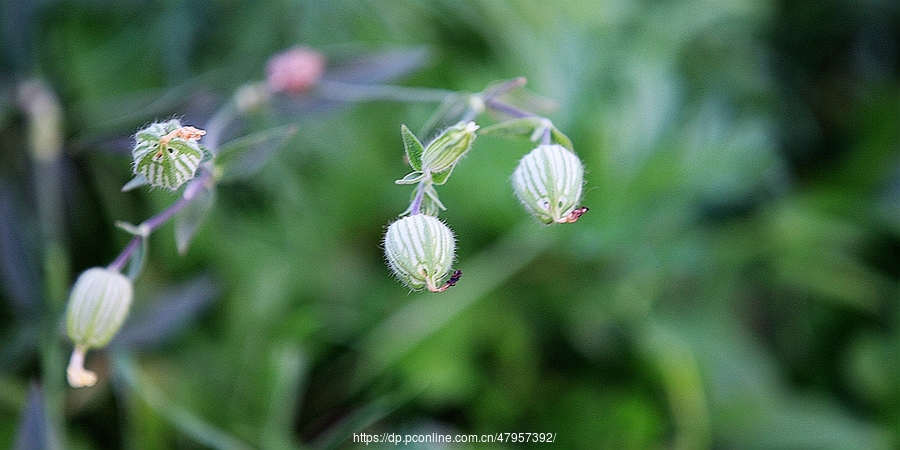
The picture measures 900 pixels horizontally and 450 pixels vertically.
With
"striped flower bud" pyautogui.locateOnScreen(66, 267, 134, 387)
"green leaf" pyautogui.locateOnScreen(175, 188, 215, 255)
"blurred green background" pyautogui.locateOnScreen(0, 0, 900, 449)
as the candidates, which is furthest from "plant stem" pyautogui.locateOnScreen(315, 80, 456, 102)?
"striped flower bud" pyautogui.locateOnScreen(66, 267, 134, 387)

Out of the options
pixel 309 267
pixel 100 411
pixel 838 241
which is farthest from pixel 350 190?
pixel 838 241

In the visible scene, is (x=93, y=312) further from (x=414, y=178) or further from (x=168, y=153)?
(x=414, y=178)

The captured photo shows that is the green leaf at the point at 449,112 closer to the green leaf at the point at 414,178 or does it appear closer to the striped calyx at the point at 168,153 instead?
the green leaf at the point at 414,178

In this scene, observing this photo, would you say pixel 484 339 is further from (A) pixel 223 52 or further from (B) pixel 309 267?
(A) pixel 223 52

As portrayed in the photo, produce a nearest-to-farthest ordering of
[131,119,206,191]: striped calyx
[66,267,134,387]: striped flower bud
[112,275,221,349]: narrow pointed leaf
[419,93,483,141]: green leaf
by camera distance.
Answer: [131,119,206,191]: striped calyx, [66,267,134,387]: striped flower bud, [419,93,483,141]: green leaf, [112,275,221,349]: narrow pointed leaf

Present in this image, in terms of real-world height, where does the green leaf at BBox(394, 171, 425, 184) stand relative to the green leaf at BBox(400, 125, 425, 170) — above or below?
below

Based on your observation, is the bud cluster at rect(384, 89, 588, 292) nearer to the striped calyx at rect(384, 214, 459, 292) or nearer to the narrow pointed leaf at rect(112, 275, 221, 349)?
the striped calyx at rect(384, 214, 459, 292)

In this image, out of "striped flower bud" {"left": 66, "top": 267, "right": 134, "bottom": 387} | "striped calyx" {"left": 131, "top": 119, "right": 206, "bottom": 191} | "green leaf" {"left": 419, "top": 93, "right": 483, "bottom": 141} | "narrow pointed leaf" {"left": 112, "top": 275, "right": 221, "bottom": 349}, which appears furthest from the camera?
"narrow pointed leaf" {"left": 112, "top": 275, "right": 221, "bottom": 349}

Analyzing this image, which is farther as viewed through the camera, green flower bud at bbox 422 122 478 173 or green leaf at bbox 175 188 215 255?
green leaf at bbox 175 188 215 255
